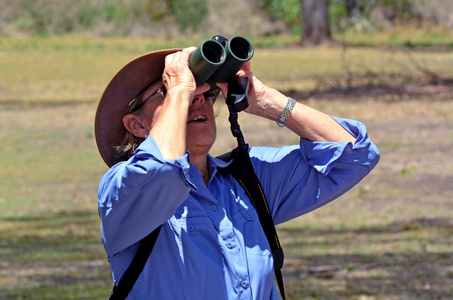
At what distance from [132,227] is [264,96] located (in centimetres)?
85

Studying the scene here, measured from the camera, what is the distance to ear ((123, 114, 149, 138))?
Result: 10.3ft

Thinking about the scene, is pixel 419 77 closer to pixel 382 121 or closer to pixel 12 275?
pixel 382 121

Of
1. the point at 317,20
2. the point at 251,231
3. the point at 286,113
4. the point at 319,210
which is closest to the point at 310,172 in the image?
the point at 286,113

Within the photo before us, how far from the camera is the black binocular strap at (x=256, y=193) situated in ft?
9.94

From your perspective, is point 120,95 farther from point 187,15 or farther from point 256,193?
point 187,15

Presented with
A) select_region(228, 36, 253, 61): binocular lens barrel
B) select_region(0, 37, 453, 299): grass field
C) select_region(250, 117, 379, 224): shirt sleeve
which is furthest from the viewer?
select_region(0, 37, 453, 299): grass field

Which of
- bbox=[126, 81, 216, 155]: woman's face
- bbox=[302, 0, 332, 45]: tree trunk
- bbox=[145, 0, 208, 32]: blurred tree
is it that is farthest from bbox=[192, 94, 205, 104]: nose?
bbox=[145, 0, 208, 32]: blurred tree

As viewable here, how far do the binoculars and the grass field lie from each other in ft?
11.3

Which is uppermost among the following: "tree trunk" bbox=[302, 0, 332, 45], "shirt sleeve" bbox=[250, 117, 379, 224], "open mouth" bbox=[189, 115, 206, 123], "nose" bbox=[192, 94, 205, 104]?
"nose" bbox=[192, 94, 205, 104]

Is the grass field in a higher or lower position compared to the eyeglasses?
lower

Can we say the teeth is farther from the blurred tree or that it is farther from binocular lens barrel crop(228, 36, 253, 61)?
the blurred tree

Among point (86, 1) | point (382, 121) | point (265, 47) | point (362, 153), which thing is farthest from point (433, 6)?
point (362, 153)

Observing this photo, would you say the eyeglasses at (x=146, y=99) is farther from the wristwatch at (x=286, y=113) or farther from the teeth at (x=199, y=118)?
the wristwatch at (x=286, y=113)

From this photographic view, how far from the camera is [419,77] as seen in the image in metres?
20.6
